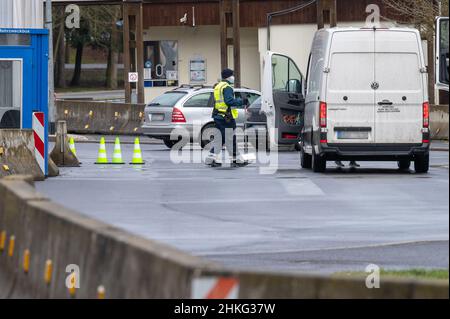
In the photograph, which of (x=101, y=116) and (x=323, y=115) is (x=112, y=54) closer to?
(x=101, y=116)

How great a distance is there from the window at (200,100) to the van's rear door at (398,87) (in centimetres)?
1118

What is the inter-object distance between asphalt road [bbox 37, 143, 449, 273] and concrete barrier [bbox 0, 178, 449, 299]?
2459 mm

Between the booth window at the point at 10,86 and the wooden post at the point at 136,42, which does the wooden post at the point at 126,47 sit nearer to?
the wooden post at the point at 136,42

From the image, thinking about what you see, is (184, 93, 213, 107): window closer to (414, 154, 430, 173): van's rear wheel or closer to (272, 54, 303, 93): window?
(272, 54, 303, 93): window

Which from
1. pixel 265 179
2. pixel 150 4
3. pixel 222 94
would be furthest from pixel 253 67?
pixel 265 179

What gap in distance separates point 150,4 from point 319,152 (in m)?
32.3

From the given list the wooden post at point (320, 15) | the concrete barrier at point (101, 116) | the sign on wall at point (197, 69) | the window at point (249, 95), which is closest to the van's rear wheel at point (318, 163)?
the window at point (249, 95)

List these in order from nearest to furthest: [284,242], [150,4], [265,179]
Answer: [284,242]
[265,179]
[150,4]

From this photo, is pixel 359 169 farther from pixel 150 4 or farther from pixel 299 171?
pixel 150 4

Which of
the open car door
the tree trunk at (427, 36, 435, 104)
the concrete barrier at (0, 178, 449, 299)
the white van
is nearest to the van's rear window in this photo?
the open car door

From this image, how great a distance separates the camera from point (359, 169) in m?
24.7

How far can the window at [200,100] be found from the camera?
33.4 m

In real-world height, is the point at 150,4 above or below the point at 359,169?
above
